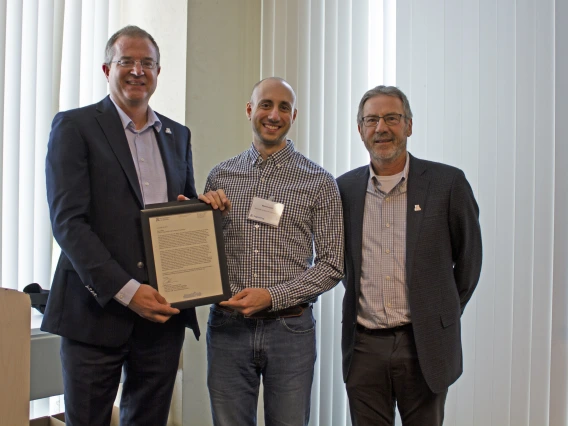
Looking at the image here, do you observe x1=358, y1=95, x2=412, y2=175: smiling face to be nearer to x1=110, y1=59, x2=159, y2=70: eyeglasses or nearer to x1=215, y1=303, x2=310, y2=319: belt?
x1=215, y1=303, x2=310, y2=319: belt

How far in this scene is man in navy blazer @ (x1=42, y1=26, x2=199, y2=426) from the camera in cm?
180

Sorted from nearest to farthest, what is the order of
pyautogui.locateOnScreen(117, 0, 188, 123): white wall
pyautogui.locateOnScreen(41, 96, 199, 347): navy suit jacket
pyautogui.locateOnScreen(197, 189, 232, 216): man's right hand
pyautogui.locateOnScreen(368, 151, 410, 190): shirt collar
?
pyautogui.locateOnScreen(41, 96, 199, 347): navy suit jacket, pyautogui.locateOnScreen(197, 189, 232, 216): man's right hand, pyautogui.locateOnScreen(368, 151, 410, 190): shirt collar, pyautogui.locateOnScreen(117, 0, 188, 123): white wall

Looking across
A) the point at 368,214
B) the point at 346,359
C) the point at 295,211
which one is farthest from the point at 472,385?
the point at 295,211

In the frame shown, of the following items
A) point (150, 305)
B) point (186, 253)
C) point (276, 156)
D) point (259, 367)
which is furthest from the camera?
point (276, 156)

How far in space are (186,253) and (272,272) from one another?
321mm

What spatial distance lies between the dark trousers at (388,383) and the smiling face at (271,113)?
80cm

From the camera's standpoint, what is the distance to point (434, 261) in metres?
2.01

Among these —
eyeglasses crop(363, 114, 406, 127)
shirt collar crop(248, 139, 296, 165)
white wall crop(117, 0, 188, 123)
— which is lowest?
shirt collar crop(248, 139, 296, 165)

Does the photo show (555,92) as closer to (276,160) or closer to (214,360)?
(276,160)

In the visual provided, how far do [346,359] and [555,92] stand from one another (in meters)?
1.42

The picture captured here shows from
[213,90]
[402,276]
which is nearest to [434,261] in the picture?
[402,276]

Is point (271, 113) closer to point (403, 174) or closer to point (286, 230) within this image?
point (286, 230)

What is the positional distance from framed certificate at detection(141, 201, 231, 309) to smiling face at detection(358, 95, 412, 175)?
0.67m

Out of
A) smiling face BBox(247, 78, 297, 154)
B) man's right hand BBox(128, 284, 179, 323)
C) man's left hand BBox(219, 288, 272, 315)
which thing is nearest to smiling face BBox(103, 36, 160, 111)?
smiling face BBox(247, 78, 297, 154)
